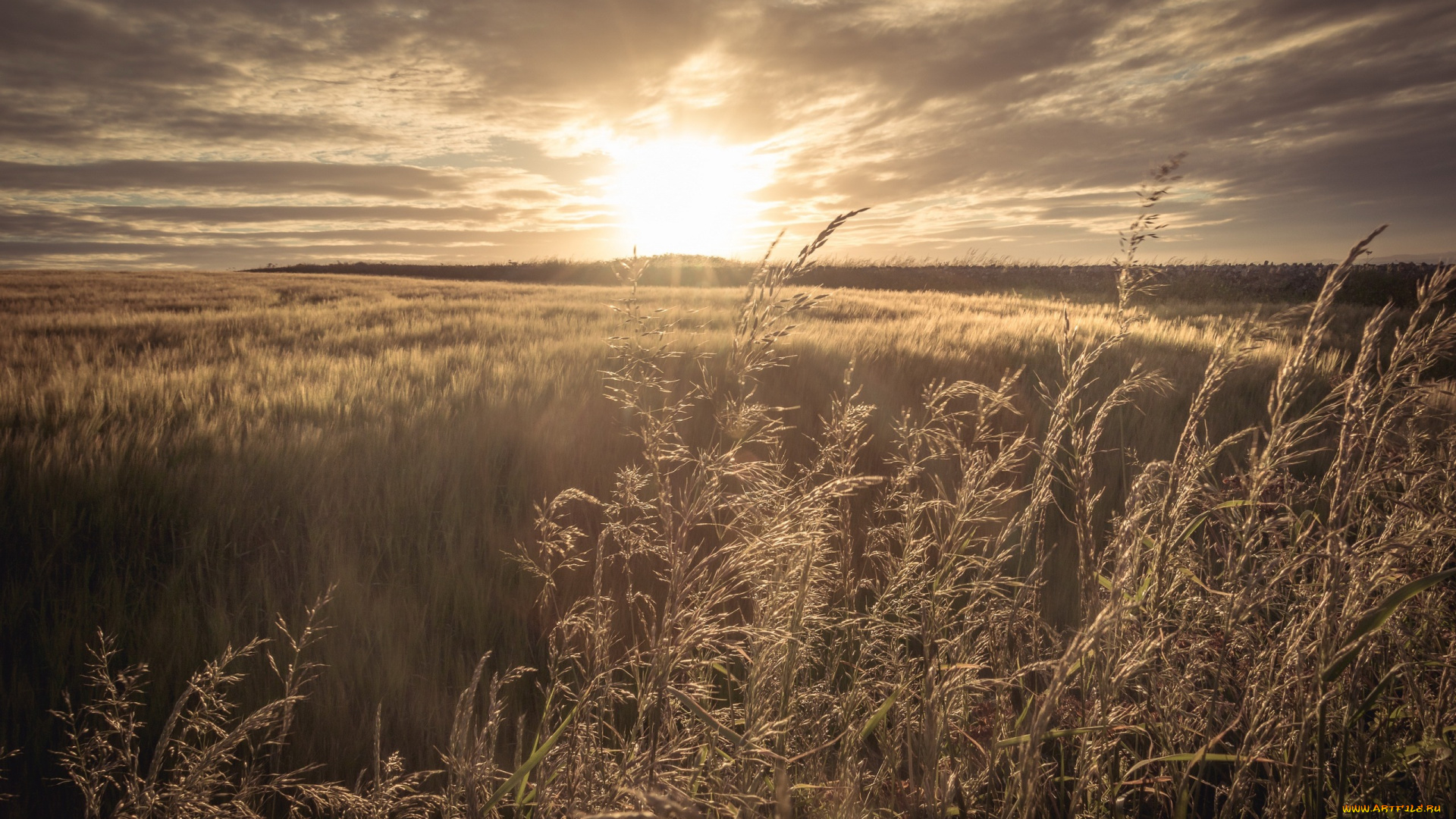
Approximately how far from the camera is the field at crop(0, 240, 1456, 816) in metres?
1.25

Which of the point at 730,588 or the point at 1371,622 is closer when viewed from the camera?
the point at 1371,622

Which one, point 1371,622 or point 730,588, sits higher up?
point 1371,622

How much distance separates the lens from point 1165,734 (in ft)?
4.52

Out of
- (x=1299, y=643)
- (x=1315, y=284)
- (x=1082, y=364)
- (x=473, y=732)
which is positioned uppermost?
(x=1315, y=284)

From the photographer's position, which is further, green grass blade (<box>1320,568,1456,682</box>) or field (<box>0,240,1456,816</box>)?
field (<box>0,240,1456,816</box>)

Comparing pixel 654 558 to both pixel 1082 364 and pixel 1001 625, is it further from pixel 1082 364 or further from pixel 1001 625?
pixel 1082 364

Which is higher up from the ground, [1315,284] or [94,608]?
[1315,284]

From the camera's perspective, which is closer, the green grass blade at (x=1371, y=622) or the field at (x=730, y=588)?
the green grass blade at (x=1371, y=622)

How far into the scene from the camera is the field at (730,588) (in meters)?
1.25

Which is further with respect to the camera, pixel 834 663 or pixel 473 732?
pixel 473 732

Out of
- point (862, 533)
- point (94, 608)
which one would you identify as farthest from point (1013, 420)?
point (94, 608)

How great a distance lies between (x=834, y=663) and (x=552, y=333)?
625 centimetres

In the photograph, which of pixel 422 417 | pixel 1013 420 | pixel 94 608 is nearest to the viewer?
pixel 94 608

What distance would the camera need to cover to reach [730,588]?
194 cm
